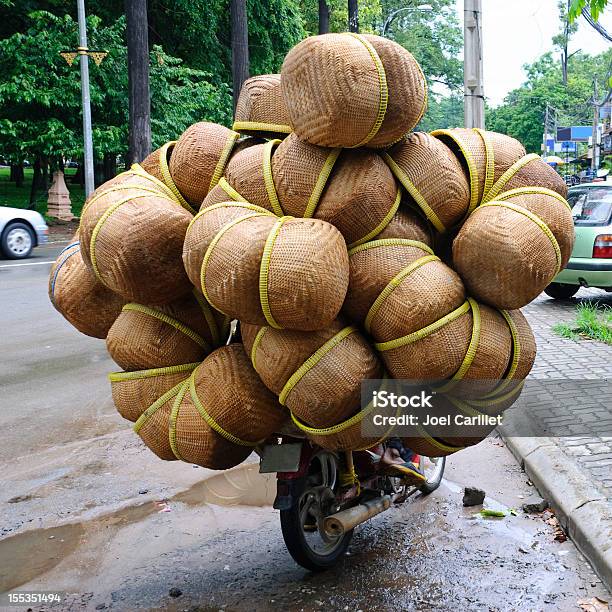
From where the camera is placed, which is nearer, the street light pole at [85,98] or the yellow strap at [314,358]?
the yellow strap at [314,358]

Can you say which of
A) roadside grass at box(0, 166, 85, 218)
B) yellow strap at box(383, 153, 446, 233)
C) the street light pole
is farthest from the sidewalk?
roadside grass at box(0, 166, 85, 218)

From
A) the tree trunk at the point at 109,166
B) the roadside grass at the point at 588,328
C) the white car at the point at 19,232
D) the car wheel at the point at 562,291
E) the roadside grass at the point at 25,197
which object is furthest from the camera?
the tree trunk at the point at 109,166

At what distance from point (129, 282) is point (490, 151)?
148cm

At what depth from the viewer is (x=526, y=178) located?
290 cm

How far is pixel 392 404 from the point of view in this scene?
2787mm

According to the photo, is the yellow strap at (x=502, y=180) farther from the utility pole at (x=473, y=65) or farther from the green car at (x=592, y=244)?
the green car at (x=592, y=244)

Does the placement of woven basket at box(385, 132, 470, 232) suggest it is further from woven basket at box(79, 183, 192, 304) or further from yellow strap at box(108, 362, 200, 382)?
yellow strap at box(108, 362, 200, 382)

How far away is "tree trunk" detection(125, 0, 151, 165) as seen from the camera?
17297mm

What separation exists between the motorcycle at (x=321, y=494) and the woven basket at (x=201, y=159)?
1149 mm

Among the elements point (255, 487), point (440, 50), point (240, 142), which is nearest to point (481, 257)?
point (240, 142)

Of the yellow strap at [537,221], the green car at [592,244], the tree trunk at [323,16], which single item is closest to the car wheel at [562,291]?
the green car at [592,244]

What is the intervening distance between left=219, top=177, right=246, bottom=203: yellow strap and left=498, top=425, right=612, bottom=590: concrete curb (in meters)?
2.37

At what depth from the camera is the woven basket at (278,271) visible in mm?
2426

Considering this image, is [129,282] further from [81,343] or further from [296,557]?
[81,343]
